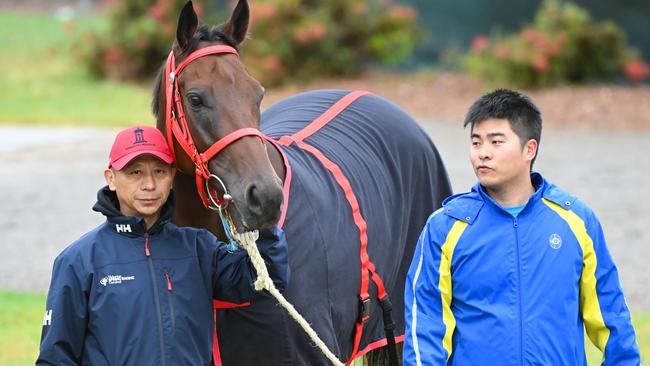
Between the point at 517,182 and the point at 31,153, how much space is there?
31.3 feet

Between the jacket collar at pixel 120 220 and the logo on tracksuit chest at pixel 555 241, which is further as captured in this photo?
the logo on tracksuit chest at pixel 555 241

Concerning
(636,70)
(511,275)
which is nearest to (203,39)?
(511,275)

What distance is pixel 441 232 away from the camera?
3.17m

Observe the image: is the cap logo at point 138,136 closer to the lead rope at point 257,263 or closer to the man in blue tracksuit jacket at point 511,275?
the lead rope at point 257,263

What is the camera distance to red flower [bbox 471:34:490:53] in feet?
49.9

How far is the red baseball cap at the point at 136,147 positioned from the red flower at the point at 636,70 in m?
12.3

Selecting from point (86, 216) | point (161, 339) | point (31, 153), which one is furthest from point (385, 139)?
point (31, 153)

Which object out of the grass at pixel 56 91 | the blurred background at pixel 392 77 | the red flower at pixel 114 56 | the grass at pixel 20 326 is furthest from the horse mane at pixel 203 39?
the red flower at pixel 114 56

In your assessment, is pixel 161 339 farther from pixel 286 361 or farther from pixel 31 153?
pixel 31 153

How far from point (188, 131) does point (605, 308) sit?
1.41 m

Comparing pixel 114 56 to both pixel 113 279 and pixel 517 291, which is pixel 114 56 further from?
pixel 517 291

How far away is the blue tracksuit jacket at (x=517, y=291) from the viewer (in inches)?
121

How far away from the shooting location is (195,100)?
10.5 ft

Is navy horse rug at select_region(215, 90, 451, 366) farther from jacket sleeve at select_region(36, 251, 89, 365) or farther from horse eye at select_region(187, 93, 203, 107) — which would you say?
jacket sleeve at select_region(36, 251, 89, 365)
